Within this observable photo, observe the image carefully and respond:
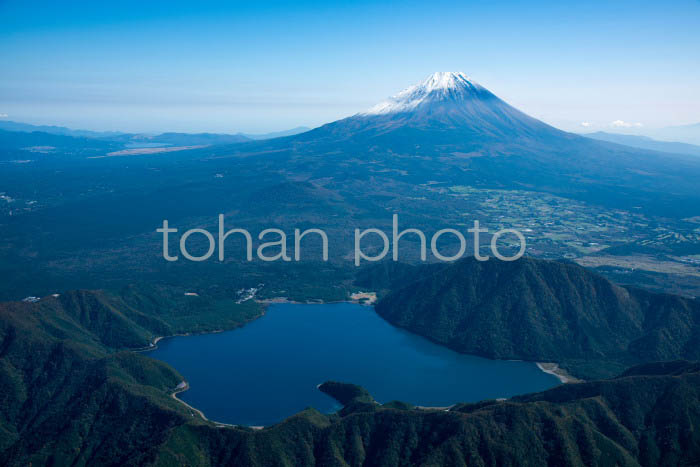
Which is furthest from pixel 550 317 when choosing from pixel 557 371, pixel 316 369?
pixel 316 369

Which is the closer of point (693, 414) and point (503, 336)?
point (693, 414)

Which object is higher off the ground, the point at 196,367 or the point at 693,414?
the point at 693,414

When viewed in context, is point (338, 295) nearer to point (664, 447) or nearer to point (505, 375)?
point (505, 375)

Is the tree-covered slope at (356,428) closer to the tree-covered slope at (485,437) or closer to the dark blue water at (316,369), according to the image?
the tree-covered slope at (485,437)

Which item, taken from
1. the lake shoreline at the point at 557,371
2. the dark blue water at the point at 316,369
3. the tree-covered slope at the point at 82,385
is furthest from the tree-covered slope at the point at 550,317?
the tree-covered slope at the point at 82,385

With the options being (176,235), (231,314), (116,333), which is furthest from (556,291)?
(176,235)

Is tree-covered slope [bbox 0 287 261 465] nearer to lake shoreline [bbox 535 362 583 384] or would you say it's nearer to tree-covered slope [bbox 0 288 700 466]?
tree-covered slope [bbox 0 288 700 466]
